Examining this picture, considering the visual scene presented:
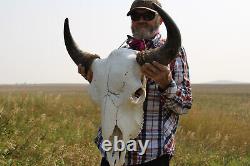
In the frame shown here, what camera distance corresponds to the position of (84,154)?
809 cm

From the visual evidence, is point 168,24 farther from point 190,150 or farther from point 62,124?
point 62,124

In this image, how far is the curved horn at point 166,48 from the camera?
305 cm

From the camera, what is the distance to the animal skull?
10.6 feet

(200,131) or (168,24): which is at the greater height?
(168,24)

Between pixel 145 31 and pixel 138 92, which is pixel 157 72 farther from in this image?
pixel 145 31

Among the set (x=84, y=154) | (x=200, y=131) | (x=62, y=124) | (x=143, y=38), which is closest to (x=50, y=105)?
(x=62, y=124)

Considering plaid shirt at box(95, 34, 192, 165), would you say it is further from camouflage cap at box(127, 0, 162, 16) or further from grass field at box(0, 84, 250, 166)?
grass field at box(0, 84, 250, 166)

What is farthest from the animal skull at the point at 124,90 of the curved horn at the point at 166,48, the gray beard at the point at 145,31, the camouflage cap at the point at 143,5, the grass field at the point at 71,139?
the grass field at the point at 71,139

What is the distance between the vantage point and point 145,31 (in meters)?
3.74

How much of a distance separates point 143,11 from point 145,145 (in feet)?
3.81

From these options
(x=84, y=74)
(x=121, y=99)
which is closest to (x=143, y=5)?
(x=84, y=74)

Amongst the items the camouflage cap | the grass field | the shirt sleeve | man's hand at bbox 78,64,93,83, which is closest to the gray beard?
the camouflage cap

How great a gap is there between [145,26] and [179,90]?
666 mm

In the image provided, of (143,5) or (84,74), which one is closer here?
(143,5)
